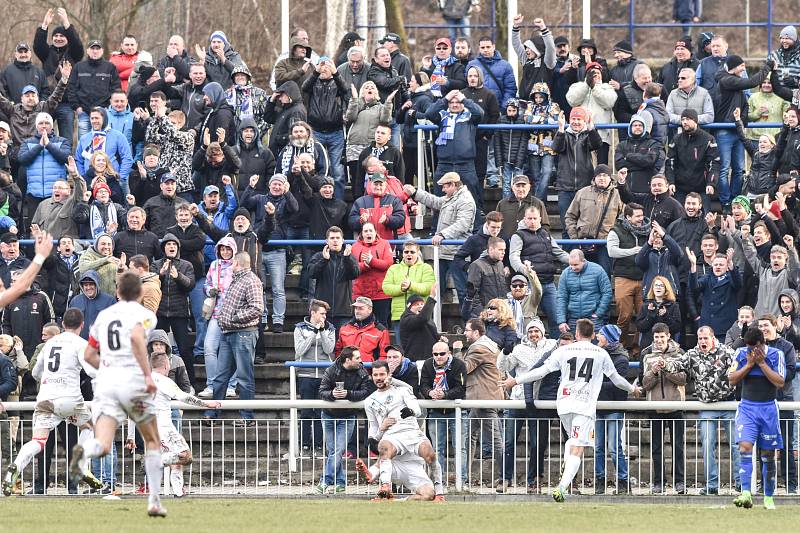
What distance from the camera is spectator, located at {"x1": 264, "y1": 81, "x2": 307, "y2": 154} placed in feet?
80.8

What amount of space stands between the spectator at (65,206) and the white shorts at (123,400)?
8756 millimetres

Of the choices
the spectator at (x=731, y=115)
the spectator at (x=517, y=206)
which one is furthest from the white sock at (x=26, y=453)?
the spectator at (x=731, y=115)

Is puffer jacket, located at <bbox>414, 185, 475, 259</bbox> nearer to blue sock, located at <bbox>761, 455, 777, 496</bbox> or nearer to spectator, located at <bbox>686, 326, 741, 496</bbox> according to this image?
spectator, located at <bbox>686, 326, 741, 496</bbox>

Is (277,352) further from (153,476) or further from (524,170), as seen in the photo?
(153,476)

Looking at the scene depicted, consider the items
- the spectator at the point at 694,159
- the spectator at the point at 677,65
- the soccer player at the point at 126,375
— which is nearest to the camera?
the soccer player at the point at 126,375

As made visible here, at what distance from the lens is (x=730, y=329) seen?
21.2m

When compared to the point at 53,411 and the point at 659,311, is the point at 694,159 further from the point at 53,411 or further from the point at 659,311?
the point at 53,411

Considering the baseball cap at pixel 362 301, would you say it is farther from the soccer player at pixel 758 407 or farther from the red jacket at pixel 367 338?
the soccer player at pixel 758 407

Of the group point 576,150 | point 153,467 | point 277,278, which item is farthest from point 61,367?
point 576,150

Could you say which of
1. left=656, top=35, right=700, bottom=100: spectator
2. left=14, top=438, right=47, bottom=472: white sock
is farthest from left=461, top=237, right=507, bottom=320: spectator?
left=14, top=438, right=47, bottom=472: white sock

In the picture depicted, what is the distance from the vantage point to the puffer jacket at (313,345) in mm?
21516

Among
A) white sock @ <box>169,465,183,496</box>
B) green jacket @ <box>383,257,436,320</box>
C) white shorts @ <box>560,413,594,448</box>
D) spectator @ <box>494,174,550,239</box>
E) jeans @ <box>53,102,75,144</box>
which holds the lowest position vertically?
white sock @ <box>169,465,183,496</box>

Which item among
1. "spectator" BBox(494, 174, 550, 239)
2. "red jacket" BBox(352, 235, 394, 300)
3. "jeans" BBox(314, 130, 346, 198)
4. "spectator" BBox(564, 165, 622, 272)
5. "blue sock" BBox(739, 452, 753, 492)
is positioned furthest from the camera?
"jeans" BBox(314, 130, 346, 198)

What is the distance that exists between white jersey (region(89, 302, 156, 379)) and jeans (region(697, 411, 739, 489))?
7358 millimetres
